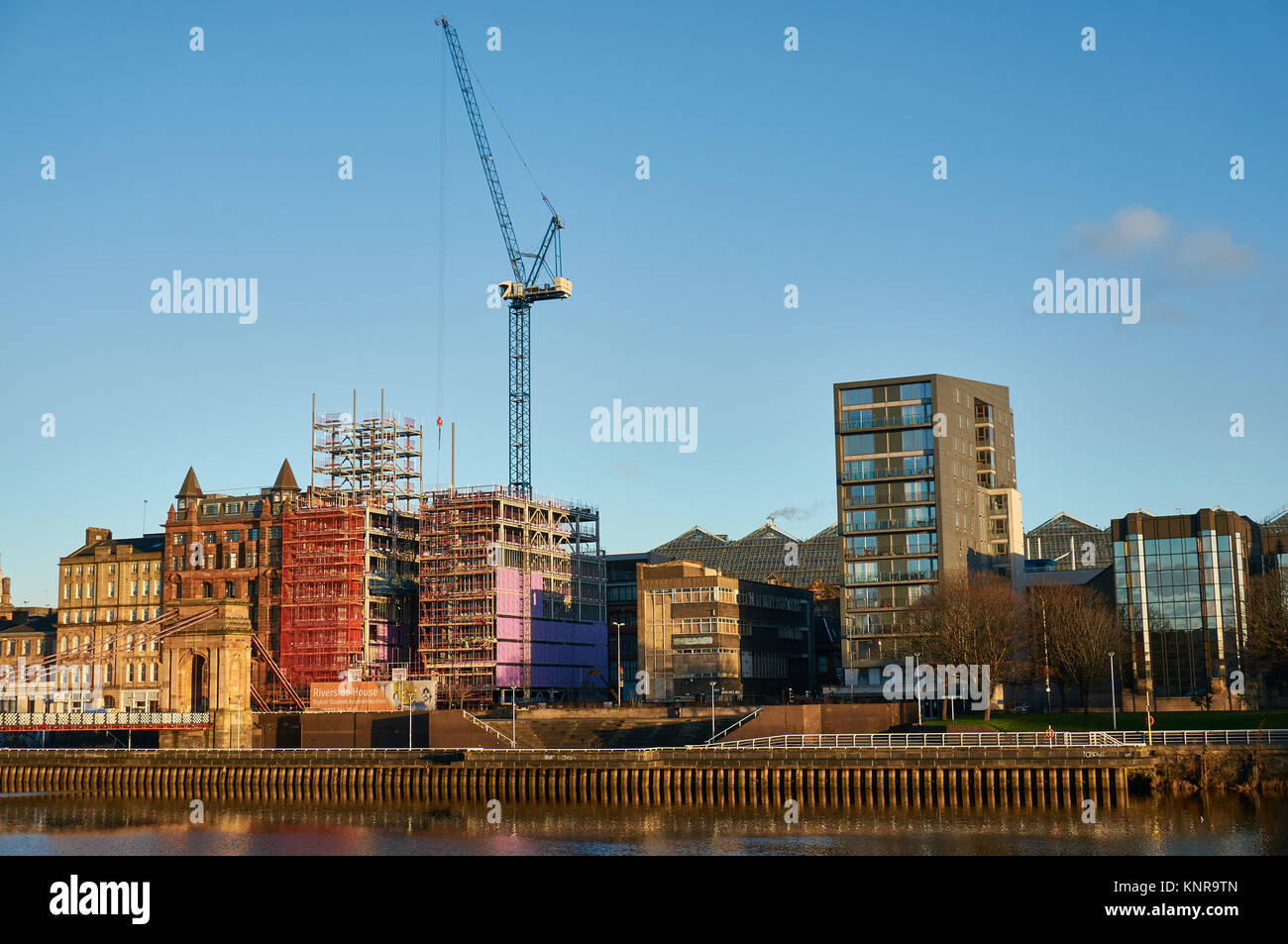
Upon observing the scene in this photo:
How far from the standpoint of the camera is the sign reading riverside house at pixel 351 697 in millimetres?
135000

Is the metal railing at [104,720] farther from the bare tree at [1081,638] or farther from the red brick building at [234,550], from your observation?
the bare tree at [1081,638]

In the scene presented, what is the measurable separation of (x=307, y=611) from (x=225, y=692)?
2452 cm

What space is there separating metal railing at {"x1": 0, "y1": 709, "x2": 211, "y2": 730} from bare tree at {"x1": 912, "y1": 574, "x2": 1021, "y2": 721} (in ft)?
214

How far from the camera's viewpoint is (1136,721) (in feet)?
336

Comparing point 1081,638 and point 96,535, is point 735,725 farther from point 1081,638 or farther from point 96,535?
point 96,535

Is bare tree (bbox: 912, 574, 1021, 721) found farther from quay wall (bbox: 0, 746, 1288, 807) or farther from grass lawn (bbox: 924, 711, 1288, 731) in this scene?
quay wall (bbox: 0, 746, 1288, 807)

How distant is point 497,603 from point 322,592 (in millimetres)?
19301

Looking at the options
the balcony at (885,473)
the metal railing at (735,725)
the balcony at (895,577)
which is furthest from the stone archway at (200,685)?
the balcony at (885,473)

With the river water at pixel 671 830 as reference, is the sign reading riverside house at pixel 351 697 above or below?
above

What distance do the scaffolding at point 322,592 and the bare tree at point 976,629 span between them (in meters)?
61.6

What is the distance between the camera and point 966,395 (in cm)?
14400

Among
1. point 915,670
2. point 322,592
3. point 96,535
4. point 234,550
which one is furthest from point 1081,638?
point 96,535

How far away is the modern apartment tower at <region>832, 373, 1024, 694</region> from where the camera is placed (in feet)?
446
